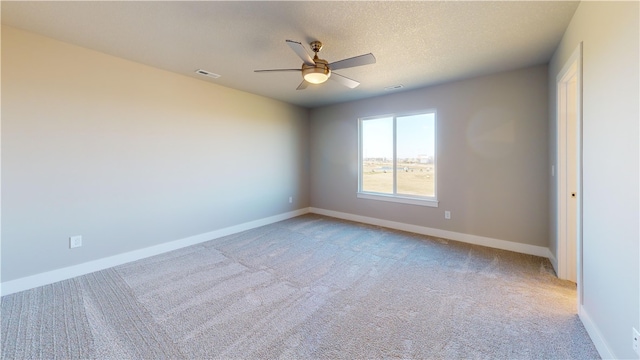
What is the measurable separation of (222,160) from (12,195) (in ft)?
7.54

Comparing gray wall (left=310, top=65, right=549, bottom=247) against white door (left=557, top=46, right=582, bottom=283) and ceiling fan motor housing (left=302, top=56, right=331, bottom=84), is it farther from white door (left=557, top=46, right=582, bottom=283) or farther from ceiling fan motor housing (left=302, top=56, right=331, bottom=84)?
ceiling fan motor housing (left=302, top=56, right=331, bottom=84)

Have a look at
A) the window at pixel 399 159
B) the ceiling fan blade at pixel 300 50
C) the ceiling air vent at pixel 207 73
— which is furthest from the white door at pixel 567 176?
the ceiling air vent at pixel 207 73

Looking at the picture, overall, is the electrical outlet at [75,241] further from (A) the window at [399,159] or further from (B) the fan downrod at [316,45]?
(A) the window at [399,159]

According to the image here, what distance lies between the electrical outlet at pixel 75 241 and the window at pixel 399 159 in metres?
4.25

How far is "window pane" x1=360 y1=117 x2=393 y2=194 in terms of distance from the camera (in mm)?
4777

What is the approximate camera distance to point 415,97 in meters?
4.29

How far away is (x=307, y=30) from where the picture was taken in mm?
2336

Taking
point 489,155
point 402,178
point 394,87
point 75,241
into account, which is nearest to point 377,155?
point 402,178

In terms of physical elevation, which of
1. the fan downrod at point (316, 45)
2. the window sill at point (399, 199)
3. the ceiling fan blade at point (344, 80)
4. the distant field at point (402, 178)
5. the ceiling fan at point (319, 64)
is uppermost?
the fan downrod at point (316, 45)

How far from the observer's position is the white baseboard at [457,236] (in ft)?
11.0

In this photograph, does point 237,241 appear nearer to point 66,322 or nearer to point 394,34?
point 66,322

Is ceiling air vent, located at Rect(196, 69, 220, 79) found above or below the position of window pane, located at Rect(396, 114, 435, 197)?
above

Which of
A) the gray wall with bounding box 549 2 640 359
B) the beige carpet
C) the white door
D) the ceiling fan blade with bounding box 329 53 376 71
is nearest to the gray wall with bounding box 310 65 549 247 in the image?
the beige carpet

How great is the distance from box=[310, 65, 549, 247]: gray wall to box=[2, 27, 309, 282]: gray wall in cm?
293
